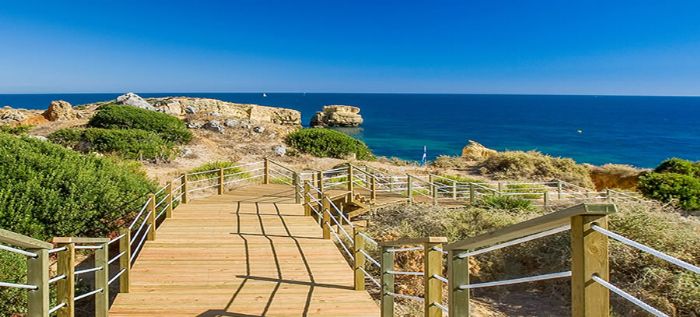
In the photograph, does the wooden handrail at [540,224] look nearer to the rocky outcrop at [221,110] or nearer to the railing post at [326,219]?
the railing post at [326,219]

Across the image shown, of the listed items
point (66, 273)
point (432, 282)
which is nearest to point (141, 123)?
point (66, 273)

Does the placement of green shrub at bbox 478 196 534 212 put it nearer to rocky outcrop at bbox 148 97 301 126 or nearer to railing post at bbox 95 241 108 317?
railing post at bbox 95 241 108 317

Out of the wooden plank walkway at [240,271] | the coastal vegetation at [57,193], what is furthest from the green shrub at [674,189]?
the coastal vegetation at [57,193]

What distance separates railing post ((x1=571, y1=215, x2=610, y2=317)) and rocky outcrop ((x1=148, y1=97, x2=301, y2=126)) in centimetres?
3441

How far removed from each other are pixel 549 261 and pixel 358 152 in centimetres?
2027

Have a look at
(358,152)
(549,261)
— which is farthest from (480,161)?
(549,261)

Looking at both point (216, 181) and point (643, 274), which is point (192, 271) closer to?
point (643, 274)

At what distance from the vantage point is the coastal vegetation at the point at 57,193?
7.95 m

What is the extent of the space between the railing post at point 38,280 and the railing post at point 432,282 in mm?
2730

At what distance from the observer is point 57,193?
856 cm

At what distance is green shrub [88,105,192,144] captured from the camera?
83.5ft

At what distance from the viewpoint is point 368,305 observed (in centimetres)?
563

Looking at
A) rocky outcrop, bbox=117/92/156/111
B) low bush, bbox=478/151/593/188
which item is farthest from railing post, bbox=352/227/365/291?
rocky outcrop, bbox=117/92/156/111

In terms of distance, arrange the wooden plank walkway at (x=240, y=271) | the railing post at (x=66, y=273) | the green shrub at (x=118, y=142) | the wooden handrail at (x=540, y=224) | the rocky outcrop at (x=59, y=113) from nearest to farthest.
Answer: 1. the wooden handrail at (x=540, y=224)
2. the railing post at (x=66, y=273)
3. the wooden plank walkway at (x=240, y=271)
4. the green shrub at (x=118, y=142)
5. the rocky outcrop at (x=59, y=113)
